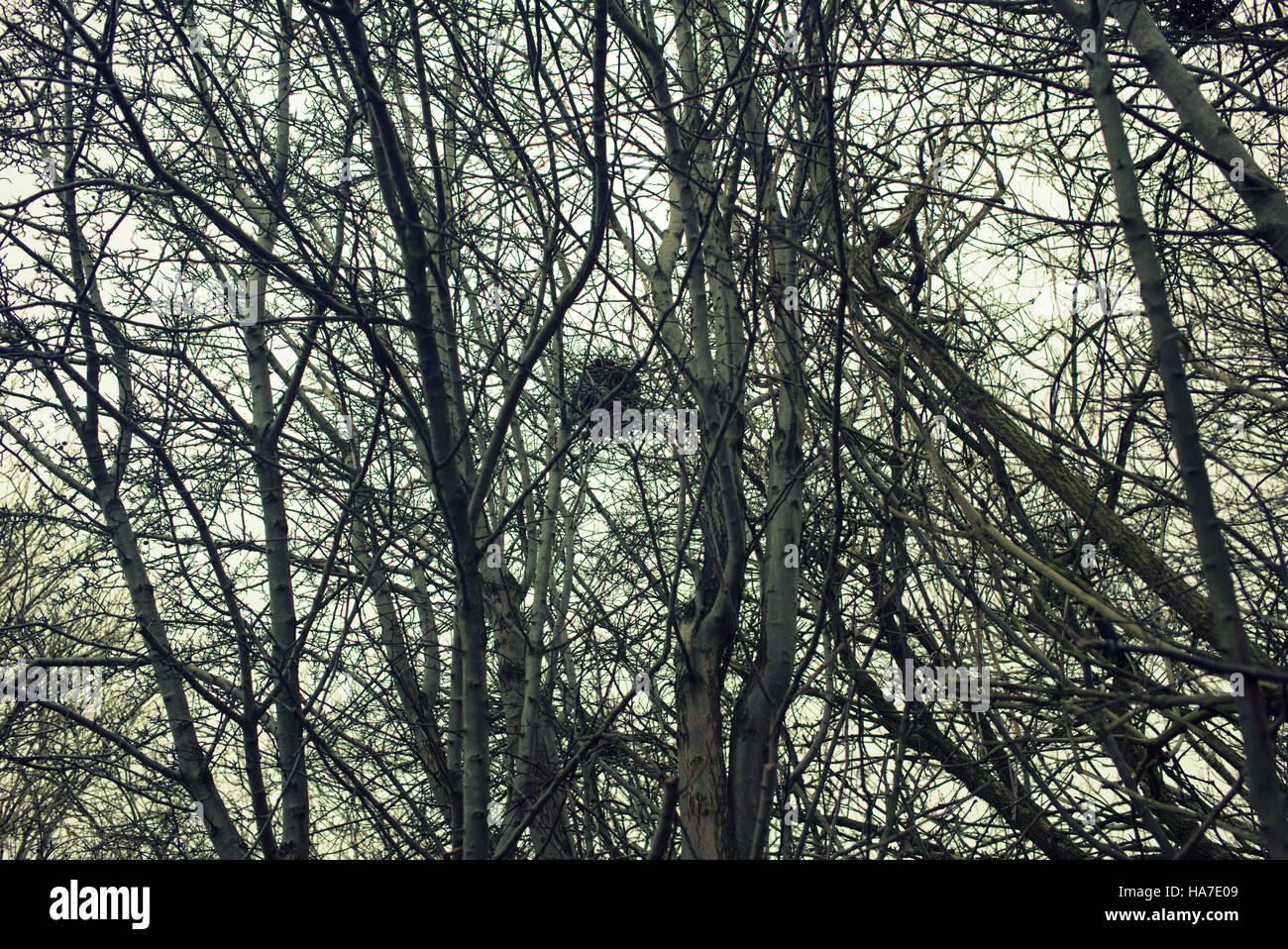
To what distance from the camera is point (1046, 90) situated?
15.1 feet

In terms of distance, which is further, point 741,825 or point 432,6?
point 741,825

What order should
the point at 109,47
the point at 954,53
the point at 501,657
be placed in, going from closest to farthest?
the point at 109,47 < the point at 954,53 < the point at 501,657

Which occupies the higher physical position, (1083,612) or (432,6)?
(432,6)

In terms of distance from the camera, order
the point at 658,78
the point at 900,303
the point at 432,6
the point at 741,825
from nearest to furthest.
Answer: the point at 432,6 < the point at 658,78 < the point at 741,825 < the point at 900,303

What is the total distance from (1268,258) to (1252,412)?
37.6 inches

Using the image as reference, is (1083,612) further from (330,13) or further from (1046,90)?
(330,13)

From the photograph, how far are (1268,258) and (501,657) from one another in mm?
5137

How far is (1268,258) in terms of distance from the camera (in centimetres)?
530
